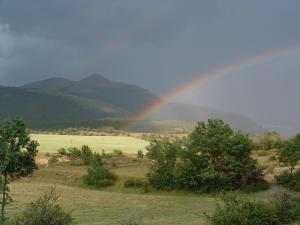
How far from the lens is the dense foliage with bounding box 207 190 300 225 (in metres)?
25.5

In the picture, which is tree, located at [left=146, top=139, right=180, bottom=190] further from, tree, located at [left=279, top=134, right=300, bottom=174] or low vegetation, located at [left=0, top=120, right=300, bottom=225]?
tree, located at [left=279, top=134, right=300, bottom=174]

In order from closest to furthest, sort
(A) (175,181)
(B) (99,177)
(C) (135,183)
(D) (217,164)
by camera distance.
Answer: (A) (175,181) < (D) (217,164) < (C) (135,183) < (B) (99,177)

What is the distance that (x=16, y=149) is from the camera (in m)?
30.0

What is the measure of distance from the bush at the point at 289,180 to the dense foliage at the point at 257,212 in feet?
100

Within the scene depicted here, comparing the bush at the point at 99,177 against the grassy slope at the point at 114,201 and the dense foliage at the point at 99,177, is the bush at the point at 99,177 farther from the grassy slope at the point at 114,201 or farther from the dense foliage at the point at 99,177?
the grassy slope at the point at 114,201

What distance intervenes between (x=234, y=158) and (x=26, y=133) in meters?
35.4

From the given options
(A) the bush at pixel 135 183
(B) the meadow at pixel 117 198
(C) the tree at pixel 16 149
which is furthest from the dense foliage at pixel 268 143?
(C) the tree at pixel 16 149

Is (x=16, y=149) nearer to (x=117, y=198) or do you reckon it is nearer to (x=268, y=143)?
(x=117, y=198)

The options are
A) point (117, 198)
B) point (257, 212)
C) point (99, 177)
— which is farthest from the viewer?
point (99, 177)

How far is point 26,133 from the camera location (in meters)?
30.7

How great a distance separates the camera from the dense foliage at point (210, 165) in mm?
60375

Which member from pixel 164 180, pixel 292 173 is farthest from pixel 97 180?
pixel 292 173

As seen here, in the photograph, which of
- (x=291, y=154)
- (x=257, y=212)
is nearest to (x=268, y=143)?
(x=291, y=154)

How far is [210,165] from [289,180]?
30.7 feet
